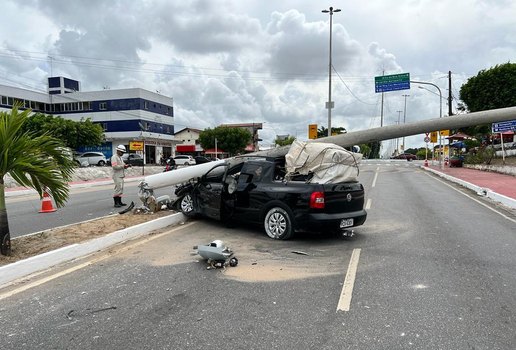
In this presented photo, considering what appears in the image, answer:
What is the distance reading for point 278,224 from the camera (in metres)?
7.54

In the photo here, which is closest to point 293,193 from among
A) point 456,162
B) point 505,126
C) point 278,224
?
point 278,224

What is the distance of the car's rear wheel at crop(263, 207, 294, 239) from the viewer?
24.1 ft

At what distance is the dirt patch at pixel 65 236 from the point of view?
631 cm

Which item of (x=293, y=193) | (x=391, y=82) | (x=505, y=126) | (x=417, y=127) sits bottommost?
(x=293, y=193)

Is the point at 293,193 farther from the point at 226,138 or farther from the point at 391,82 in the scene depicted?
the point at 226,138

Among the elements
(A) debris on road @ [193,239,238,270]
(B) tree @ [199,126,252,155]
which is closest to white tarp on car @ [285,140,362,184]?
(A) debris on road @ [193,239,238,270]

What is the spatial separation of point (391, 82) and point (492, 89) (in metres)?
13.6

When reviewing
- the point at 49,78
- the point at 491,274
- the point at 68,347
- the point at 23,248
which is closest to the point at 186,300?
the point at 68,347

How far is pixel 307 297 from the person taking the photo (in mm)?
4637

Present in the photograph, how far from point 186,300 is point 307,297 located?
1355mm

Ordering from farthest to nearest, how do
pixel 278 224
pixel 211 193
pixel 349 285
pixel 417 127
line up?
pixel 417 127 → pixel 211 193 → pixel 278 224 → pixel 349 285

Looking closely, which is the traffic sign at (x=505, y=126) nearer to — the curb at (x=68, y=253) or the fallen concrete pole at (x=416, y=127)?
the fallen concrete pole at (x=416, y=127)

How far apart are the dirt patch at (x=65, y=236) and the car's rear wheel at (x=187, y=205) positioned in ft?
1.47

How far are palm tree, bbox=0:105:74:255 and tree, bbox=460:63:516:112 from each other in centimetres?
4028
